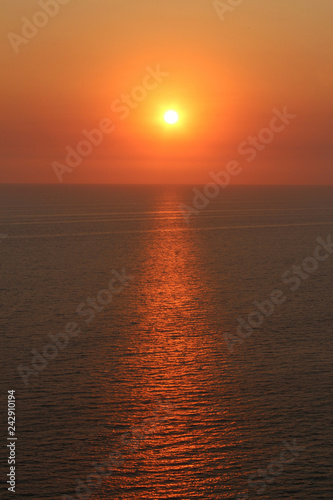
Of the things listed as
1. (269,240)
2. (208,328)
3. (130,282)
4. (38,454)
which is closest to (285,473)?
(38,454)

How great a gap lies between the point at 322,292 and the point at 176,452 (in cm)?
3345

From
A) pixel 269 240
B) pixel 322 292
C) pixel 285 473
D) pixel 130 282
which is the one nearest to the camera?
pixel 285 473

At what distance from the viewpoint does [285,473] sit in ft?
68.8

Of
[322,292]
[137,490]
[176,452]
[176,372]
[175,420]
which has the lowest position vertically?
[137,490]

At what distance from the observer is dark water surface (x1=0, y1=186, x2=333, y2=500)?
20.7 m

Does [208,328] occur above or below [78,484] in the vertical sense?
above

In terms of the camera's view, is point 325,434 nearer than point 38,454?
No

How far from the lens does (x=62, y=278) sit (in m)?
59.2

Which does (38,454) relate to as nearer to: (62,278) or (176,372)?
(176,372)

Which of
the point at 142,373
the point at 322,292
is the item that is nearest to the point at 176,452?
the point at 142,373

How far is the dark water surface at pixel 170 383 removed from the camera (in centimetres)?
2067

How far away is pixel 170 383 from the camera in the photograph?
2894 centimetres

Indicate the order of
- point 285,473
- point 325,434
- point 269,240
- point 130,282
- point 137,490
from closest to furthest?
point 137,490
point 285,473
point 325,434
point 130,282
point 269,240

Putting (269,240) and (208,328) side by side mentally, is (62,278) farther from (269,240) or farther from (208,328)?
(269,240)
